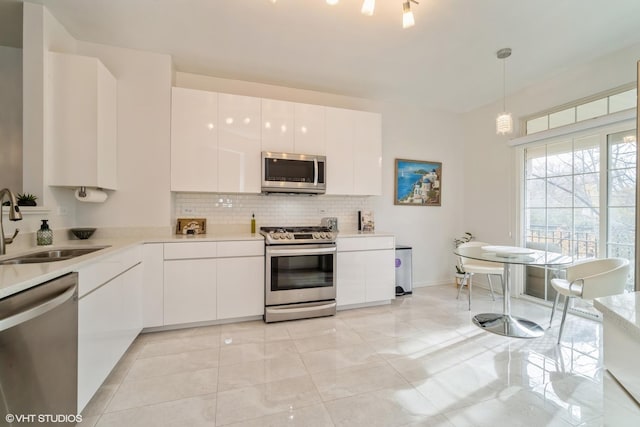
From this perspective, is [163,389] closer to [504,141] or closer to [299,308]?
[299,308]

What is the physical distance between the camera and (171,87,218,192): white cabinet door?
114 inches

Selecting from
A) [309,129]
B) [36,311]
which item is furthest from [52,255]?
[309,129]

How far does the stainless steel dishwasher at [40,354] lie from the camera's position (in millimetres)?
986

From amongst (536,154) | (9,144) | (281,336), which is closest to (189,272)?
(281,336)

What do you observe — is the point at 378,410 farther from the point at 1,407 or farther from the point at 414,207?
the point at 414,207

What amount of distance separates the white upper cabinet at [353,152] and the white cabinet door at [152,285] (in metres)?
2.01

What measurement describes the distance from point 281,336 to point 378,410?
1201 millimetres

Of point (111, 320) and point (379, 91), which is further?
point (379, 91)

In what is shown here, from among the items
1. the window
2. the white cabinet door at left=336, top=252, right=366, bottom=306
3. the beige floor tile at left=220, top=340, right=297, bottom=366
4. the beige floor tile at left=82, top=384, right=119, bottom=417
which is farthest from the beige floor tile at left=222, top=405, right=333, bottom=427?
the window

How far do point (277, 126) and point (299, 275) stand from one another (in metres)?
1.74

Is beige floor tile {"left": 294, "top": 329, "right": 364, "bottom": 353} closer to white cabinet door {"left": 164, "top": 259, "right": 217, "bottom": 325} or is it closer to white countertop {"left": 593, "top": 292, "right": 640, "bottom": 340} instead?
white cabinet door {"left": 164, "top": 259, "right": 217, "bottom": 325}

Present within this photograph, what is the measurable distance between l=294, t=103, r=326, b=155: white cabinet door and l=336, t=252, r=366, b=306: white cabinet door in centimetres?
133

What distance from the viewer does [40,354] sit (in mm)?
1148

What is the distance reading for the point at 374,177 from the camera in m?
3.70
